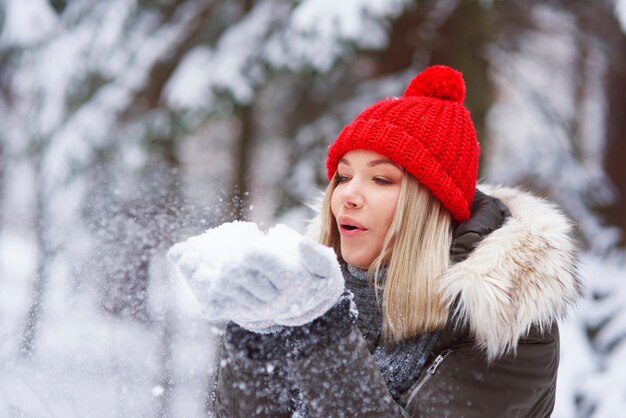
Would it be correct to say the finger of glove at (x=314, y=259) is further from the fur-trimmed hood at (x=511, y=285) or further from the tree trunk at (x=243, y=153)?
the tree trunk at (x=243, y=153)

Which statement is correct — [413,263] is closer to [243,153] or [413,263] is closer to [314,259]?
[314,259]

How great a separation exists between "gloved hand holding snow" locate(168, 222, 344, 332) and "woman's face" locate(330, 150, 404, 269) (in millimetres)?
423

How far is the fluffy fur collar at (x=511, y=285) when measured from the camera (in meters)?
1.47

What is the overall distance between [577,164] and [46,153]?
13.0 ft

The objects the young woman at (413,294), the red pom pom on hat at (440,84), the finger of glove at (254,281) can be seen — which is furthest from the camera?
the red pom pom on hat at (440,84)

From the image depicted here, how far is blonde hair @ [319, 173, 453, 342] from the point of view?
163cm

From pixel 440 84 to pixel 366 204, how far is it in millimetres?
532

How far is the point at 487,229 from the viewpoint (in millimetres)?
1767

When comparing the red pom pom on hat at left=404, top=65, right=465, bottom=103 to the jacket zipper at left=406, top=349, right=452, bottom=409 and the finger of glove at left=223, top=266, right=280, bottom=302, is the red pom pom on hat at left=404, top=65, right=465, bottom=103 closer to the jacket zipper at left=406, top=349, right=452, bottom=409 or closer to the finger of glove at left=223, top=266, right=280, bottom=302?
the jacket zipper at left=406, top=349, right=452, bottom=409

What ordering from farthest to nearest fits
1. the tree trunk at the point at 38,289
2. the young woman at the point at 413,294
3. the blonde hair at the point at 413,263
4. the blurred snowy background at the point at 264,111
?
1. the blurred snowy background at the point at 264,111
2. the tree trunk at the point at 38,289
3. the blonde hair at the point at 413,263
4. the young woman at the point at 413,294

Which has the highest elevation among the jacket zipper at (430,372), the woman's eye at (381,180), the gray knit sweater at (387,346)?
the woman's eye at (381,180)

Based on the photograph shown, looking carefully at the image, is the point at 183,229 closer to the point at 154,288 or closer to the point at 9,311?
the point at 154,288

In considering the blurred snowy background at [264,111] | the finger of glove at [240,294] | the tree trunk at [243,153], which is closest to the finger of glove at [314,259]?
the finger of glove at [240,294]

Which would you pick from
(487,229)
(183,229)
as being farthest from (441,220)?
(183,229)
